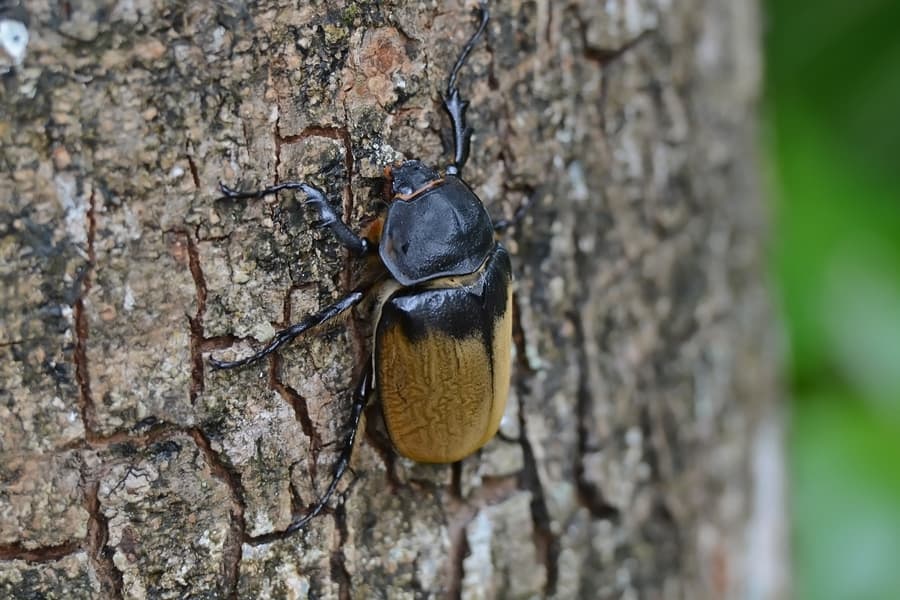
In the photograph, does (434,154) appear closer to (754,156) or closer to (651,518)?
(651,518)

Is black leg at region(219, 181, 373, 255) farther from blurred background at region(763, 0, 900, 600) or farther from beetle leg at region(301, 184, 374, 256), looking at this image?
blurred background at region(763, 0, 900, 600)

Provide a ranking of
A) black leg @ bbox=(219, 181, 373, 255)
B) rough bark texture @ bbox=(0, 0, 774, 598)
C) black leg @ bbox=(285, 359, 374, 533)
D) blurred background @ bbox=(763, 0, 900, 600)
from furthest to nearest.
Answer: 1. blurred background @ bbox=(763, 0, 900, 600)
2. black leg @ bbox=(285, 359, 374, 533)
3. black leg @ bbox=(219, 181, 373, 255)
4. rough bark texture @ bbox=(0, 0, 774, 598)

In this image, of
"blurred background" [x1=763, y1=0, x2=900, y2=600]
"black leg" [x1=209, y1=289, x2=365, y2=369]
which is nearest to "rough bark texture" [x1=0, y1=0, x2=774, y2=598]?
"black leg" [x1=209, y1=289, x2=365, y2=369]

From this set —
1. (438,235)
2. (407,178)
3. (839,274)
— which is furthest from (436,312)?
(839,274)

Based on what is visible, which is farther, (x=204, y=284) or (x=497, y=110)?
(x=497, y=110)

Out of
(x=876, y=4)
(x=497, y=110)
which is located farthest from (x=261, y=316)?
(x=876, y=4)

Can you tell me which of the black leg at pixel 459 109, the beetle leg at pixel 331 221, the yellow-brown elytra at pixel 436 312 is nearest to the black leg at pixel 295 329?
the yellow-brown elytra at pixel 436 312
